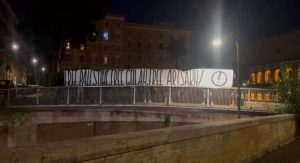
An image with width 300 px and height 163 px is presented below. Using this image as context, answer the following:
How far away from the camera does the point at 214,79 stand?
21.3 metres

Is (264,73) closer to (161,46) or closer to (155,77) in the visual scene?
(161,46)

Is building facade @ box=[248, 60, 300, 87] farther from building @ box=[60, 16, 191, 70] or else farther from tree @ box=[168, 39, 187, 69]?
building @ box=[60, 16, 191, 70]

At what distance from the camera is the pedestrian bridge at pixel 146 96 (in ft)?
67.4

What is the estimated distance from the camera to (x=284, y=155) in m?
12.4

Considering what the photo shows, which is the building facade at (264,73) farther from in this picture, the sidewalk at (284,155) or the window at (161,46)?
the sidewalk at (284,155)

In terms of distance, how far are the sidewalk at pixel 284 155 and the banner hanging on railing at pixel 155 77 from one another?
7.37 meters

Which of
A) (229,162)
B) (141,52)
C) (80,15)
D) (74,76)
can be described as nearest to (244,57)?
(141,52)

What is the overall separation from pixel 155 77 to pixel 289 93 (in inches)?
303


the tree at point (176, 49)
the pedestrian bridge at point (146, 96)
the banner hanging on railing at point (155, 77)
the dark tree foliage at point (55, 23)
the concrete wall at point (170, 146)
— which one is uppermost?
the tree at point (176, 49)

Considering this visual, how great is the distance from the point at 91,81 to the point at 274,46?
68922 millimetres

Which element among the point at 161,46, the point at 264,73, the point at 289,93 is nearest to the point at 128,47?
Result: the point at 161,46

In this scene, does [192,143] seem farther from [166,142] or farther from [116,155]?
[116,155]

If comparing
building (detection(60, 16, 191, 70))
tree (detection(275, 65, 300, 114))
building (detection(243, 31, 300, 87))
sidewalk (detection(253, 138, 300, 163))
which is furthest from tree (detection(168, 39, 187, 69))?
sidewalk (detection(253, 138, 300, 163))

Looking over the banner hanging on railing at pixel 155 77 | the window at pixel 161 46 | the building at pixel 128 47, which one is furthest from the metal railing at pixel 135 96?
the window at pixel 161 46
